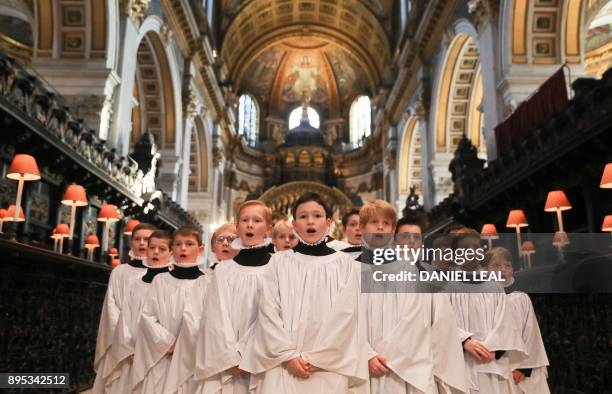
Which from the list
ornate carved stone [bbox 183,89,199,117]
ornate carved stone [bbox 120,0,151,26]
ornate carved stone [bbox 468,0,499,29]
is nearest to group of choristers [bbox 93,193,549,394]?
ornate carved stone [bbox 120,0,151,26]

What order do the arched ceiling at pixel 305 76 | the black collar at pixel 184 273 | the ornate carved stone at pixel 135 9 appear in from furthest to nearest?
the arched ceiling at pixel 305 76 < the ornate carved stone at pixel 135 9 < the black collar at pixel 184 273

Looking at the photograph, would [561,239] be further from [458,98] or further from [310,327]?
[458,98]

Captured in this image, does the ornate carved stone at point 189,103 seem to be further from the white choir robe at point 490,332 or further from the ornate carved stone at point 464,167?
the white choir robe at point 490,332

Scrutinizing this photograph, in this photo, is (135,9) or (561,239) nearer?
(561,239)

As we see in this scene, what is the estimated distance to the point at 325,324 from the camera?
108 inches

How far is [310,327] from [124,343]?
6.77ft

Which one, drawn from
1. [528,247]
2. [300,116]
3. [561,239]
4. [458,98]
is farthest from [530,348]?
[300,116]

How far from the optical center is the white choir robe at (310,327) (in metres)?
2.69

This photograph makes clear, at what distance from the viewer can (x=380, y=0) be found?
26.2 metres

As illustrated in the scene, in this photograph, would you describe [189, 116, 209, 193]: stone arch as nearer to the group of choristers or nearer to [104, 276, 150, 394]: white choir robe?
[104, 276, 150, 394]: white choir robe

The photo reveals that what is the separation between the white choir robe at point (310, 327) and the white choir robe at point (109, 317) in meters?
2.06

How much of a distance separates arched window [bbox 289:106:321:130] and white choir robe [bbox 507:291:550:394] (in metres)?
31.9

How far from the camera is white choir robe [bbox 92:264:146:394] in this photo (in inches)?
173

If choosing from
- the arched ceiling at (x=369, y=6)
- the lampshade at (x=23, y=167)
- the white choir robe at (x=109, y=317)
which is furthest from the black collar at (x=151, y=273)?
the arched ceiling at (x=369, y=6)
